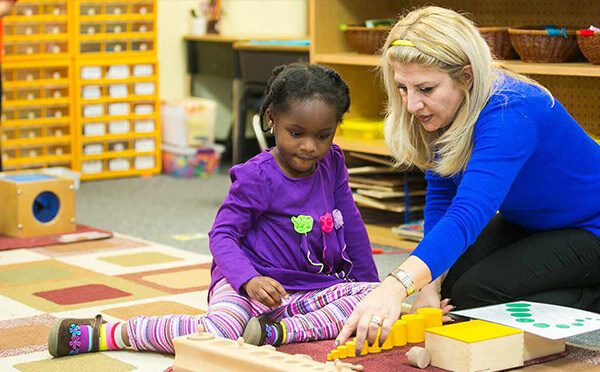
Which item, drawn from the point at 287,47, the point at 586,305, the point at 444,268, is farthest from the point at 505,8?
the point at 444,268

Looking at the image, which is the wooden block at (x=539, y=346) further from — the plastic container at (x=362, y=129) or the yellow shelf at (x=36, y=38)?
the yellow shelf at (x=36, y=38)

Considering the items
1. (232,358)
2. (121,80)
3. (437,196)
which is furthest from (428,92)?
(121,80)

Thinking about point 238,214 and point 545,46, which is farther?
point 545,46

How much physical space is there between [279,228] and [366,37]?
1394 millimetres

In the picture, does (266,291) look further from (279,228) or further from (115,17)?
(115,17)

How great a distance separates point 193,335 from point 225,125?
11.7ft

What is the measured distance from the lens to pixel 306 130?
206cm

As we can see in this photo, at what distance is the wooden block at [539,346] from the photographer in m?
1.90

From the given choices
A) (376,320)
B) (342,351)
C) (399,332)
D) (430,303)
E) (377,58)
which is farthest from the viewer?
(377,58)

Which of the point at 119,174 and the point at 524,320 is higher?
the point at 524,320

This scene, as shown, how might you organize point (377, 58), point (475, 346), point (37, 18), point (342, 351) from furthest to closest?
point (37, 18) → point (377, 58) → point (342, 351) → point (475, 346)

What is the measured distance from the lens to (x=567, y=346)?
2051mm

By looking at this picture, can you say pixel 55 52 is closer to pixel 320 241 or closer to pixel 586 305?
pixel 320 241

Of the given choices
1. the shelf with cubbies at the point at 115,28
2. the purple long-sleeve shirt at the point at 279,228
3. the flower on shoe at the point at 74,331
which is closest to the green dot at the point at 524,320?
the purple long-sleeve shirt at the point at 279,228
